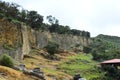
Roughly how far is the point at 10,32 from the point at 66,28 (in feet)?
208

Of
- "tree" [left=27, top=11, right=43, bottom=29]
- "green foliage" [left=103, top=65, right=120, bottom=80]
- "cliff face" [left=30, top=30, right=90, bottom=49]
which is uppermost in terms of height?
"tree" [left=27, top=11, right=43, bottom=29]

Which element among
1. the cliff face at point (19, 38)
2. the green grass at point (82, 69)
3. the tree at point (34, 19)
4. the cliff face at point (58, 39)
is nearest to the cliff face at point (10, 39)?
the cliff face at point (19, 38)

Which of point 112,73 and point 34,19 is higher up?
point 34,19

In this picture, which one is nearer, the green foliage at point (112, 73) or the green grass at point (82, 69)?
the green foliage at point (112, 73)

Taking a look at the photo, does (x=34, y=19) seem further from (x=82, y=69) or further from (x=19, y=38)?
(x=82, y=69)

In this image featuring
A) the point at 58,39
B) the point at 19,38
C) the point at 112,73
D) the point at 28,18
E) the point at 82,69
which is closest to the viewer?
the point at 112,73

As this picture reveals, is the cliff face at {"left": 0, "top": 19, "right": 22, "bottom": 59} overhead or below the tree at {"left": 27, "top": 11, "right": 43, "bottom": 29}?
below

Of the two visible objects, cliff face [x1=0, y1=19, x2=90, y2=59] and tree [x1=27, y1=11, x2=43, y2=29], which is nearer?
cliff face [x1=0, y1=19, x2=90, y2=59]

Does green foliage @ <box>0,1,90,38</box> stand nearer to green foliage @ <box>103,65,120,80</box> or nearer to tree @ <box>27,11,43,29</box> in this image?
tree @ <box>27,11,43,29</box>

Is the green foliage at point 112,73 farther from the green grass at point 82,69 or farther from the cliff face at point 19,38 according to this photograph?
the cliff face at point 19,38

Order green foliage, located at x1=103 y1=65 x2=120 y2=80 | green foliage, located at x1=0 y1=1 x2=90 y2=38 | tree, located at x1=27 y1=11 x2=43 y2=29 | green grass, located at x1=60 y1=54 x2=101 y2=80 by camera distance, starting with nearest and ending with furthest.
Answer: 1. green foliage, located at x1=103 y1=65 x2=120 y2=80
2. green grass, located at x1=60 y1=54 x2=101 y2=80
3. green foliage, located at x1=0 y1=1 x2=90 y2=38
4. tree, located at x1=27 y1=11 x2=43 y2=29

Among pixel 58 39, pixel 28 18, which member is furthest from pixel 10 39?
pixel 58 39

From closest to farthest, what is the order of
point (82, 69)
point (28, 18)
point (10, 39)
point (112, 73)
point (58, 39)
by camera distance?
point (112, 73)
point (10, 39)
point (82, 69)
point (28, 18)
point (58, 39)

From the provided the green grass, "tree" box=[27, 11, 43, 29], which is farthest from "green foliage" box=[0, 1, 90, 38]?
the green grass
